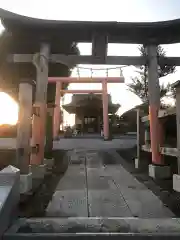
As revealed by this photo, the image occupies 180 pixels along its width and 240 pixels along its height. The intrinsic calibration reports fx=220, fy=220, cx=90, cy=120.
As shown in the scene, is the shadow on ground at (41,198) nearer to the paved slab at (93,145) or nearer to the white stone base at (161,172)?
the white stone base at (161,172)

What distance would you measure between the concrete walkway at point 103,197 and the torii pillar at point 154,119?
59 centimetres

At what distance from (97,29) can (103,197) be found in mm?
3857

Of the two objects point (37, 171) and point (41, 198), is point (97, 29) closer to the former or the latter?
point (37, 171)

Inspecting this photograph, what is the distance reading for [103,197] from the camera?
3232mm

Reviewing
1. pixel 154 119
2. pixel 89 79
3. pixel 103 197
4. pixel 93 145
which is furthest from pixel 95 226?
pixel 89 79

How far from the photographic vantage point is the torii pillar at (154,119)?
4.59m

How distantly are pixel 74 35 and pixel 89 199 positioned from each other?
12.9 feet

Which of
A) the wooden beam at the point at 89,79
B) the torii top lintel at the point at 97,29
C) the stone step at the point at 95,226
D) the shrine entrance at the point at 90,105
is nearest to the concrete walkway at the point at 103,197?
the stone step at the point at 95,226

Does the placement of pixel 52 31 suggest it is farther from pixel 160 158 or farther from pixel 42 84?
pixel 160 158

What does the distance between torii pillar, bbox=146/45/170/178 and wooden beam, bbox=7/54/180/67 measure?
0.25 metres

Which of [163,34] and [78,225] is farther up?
[163,34]

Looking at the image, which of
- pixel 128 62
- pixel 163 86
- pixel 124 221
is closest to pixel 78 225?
pixel 124 221

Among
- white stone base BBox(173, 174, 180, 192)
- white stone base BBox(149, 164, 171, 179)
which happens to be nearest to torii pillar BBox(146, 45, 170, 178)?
white stone base BBox(149, 164, 171, 179)

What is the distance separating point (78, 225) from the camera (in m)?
2.15
